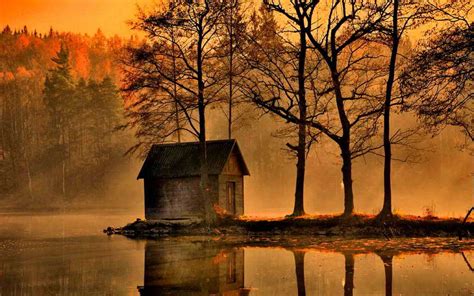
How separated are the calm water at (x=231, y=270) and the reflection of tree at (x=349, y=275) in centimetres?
3

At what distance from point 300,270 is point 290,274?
87 cm

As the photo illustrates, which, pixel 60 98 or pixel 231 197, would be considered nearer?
pixel 231 197

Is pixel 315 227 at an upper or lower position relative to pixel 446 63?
lower

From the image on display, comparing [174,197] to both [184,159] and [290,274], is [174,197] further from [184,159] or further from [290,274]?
[290,274]

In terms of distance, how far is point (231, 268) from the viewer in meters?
23.1

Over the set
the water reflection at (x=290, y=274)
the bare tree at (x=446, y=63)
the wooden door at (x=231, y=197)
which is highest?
the bare tree at (x=446, y=63)

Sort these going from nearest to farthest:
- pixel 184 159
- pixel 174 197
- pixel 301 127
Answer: pixel 301 127 < pixel 174 197 < pixel 184 159

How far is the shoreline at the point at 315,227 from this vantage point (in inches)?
1341

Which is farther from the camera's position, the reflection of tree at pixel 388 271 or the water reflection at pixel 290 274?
the water reflection at pixel 290 274

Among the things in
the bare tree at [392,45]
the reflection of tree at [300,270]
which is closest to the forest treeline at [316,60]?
the bare tree at [392,45]

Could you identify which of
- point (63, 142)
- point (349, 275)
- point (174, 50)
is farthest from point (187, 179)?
point (63, 142)

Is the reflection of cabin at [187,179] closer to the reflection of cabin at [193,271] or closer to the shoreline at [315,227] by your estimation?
the shoreline at [315,227]

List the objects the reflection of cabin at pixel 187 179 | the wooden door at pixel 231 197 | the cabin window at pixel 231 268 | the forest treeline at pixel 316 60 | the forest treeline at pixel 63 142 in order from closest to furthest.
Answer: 1. the cabin window at pixel 231 268
2. the forest treeline at pixel 316 60
3. the reflection of cabin at pixel 187 179
4. the wooden door at pixel 231 197
5. the forest treeline at pixel 63 142

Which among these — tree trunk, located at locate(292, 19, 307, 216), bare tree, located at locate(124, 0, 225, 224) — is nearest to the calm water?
tree trunk, located at locate(292, 19, 307, 216)
